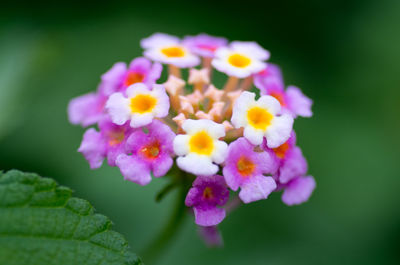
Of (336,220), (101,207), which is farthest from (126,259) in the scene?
(336,220)

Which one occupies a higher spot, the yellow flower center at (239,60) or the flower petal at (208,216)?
the yellow flower center at (239,60)

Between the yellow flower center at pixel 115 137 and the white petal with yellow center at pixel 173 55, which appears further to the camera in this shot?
the white petal with yellow center at pixel 173 55

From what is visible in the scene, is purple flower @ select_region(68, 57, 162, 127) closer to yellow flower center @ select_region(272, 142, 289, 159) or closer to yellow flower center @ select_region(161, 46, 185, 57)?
yellow flower center @ select_region(161, 46, 185, 57)

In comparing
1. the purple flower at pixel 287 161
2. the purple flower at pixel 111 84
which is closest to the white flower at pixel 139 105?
the purple flower at pixel 111 84

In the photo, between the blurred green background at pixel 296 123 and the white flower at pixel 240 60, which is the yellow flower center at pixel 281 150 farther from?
the blurred green background at pixel 296 123

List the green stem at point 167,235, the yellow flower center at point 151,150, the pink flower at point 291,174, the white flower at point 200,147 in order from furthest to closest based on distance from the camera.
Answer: the green stem at point 167,235 < the pink flower at point 291,174 < the yellow flower center at point 151,150 < the white flower at point 200,147

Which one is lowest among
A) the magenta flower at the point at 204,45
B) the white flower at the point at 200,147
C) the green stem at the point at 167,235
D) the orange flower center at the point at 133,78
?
the green stem at the point at 167,235
